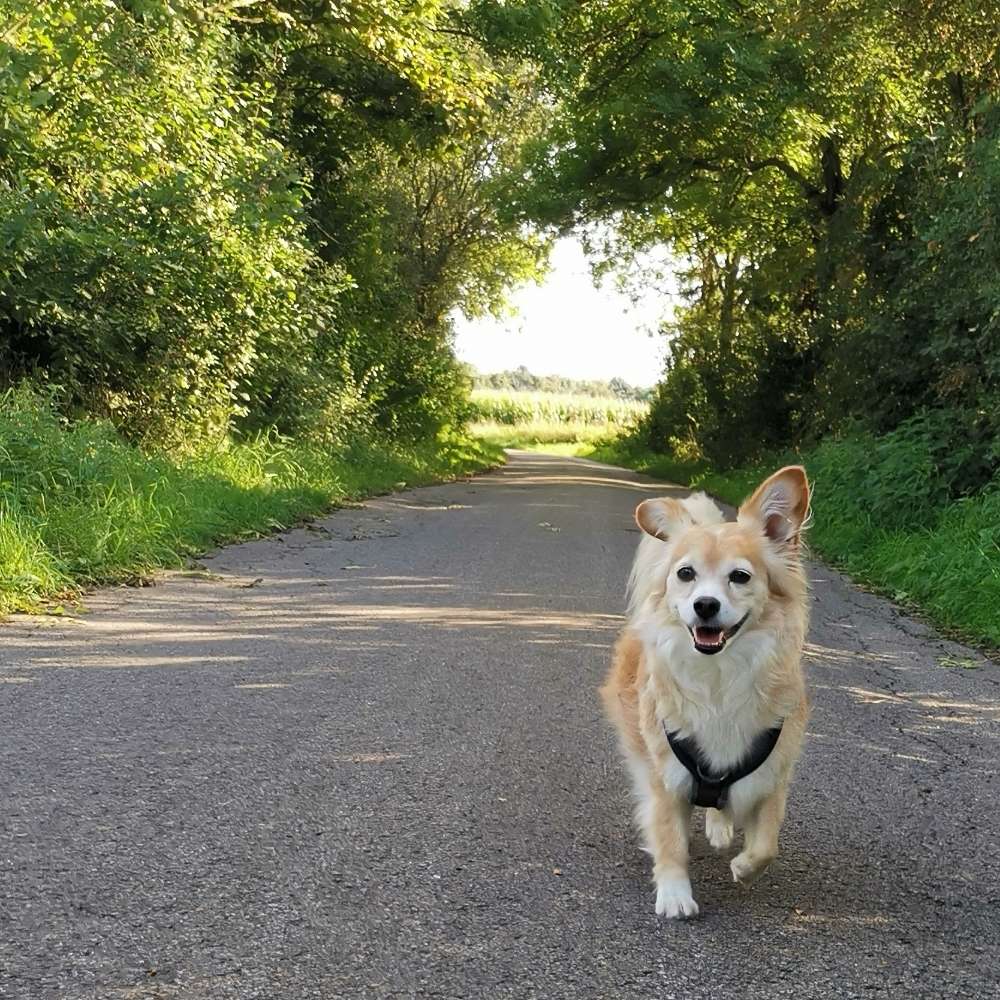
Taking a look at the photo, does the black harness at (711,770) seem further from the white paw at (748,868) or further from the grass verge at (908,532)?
the grass verge at (908,532)

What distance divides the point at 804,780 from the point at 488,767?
48.7 inches

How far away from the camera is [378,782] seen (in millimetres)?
3682

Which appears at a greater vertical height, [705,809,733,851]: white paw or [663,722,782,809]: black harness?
[663,722,782,809]: black harness

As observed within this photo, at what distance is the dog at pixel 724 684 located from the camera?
2.91 meters

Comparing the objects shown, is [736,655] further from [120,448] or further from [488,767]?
[120,448]

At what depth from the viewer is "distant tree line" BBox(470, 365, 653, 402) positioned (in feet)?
218

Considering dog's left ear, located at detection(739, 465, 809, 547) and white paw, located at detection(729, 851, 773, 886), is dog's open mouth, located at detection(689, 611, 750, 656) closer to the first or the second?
dog's left ear, located at detection(739, 465, 809, 547)

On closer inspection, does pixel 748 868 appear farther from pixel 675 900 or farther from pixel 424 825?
pixel 424 825

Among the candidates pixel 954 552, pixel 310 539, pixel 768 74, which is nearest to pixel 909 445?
pixel 954 552

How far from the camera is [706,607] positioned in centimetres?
290

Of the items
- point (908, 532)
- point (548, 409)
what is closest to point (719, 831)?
point (908, 532)

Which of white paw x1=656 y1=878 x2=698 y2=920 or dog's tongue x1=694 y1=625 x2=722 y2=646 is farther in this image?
dog's tongue x1=694 y1=625 x2=722 y2=646

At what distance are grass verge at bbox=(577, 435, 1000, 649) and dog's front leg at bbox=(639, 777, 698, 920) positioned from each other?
446cm

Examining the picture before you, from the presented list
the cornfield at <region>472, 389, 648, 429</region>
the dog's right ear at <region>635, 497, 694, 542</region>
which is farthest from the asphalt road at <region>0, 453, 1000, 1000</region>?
the cornfield at <region>472, 389, 648, 429</region>
